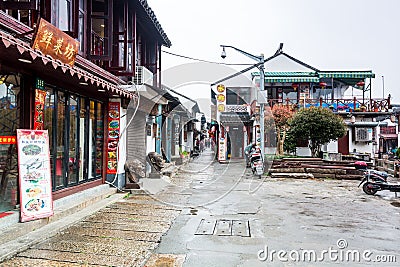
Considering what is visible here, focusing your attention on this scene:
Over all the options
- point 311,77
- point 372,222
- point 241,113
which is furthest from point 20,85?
point 311,77

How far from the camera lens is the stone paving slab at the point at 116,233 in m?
6.15

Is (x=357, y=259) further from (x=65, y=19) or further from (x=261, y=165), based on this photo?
(x=261, y=165)

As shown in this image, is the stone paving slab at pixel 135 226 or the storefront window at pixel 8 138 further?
the stone paving slab at pixel 135 226

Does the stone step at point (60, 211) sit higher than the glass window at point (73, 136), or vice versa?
the glass window at point (73, 136)

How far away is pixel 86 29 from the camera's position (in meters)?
9.56

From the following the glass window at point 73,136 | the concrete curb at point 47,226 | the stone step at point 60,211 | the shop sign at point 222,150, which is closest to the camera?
the concrete curb at point 47,226

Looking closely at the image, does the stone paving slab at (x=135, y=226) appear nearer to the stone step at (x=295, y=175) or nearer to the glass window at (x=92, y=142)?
the glass window at (x=92, y=142)

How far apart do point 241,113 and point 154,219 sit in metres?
22.9

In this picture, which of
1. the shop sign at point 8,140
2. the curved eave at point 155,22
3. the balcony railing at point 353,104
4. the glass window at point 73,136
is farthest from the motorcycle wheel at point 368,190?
the balcony railing at point 353,104

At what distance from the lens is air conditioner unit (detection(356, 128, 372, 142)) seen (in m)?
25.4

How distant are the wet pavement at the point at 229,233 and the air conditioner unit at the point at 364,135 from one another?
15.3 metres

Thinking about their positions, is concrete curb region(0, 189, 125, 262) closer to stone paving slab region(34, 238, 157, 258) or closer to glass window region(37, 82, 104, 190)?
stone paving slab region(34, 238, 157, 258)

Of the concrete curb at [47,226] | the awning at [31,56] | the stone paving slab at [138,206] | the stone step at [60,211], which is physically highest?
the awning at [31,56]

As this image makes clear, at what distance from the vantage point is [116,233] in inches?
251
